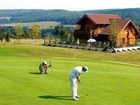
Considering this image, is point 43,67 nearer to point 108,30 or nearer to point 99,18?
point 108,30

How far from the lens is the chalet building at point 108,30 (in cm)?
8981

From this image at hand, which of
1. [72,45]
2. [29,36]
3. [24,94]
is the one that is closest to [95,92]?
[24,94]

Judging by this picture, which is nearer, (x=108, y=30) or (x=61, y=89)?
(x=61, y=89)

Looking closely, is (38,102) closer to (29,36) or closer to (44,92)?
(44,92)

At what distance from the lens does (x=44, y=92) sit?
23.4 metres

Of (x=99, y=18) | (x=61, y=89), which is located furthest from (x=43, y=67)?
(x=99, y=18)

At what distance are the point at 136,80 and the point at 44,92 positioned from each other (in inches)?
367

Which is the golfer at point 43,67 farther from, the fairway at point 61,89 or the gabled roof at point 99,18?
the gabled roof at point 99,18

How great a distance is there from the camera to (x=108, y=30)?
9250 cm

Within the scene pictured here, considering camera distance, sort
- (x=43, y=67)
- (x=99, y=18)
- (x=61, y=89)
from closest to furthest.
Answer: (x=61, y=89) → (x=43, y=67) → (x=99, y=18)

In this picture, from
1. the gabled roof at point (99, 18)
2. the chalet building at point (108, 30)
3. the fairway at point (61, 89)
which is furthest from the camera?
the gabled roof at point (99, 18)

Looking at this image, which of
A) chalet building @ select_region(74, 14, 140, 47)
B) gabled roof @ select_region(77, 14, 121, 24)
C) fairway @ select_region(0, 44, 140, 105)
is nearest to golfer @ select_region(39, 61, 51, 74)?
fairway @ select_region(0, 44, 140, 105)

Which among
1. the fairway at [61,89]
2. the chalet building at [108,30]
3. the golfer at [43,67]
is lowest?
the fairway at [61,89]

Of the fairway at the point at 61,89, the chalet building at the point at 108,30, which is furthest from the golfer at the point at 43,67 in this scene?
the chalet building at the point at 108,30
